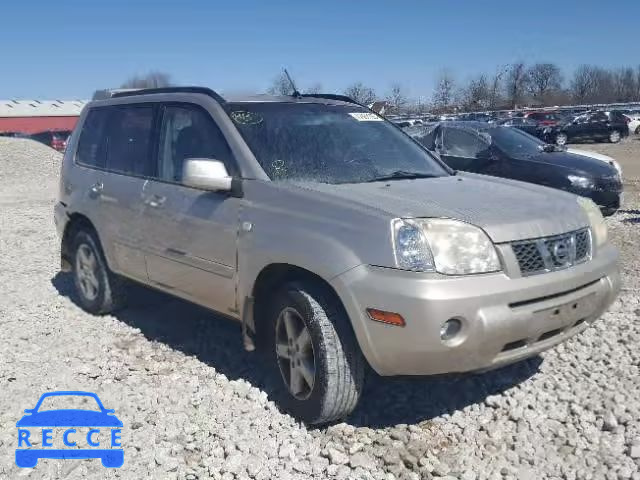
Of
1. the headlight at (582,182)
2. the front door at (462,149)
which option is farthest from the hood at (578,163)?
the front door at (462,149)

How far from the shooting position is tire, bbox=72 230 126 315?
530cm

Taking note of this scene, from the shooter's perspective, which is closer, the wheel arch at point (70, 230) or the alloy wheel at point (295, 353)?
the alloy wheel at point (295, 353)

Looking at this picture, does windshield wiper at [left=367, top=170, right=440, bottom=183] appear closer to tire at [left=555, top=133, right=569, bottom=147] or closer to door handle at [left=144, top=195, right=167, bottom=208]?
door handle at [left=144, top=195, right=167, bottom=208]

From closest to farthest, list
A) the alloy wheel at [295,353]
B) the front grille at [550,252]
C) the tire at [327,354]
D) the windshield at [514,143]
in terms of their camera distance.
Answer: the front grille at [550,252], the tire at [327,354], the alloy wheel at [295,353], the windshield at [514,143]

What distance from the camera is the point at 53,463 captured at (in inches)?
127

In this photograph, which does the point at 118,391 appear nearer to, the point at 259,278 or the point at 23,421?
the point at 23,421

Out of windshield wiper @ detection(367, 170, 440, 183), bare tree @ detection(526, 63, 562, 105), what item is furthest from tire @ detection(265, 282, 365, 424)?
bare tree @ detection(526, 63, 562, 105)

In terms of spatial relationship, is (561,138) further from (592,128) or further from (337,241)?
(337,241)

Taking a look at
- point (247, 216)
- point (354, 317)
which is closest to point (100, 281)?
point (247, 216)

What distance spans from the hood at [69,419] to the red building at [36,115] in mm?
58122

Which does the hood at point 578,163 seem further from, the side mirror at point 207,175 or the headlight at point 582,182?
the side mirror at point 207,175

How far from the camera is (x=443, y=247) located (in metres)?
2.98

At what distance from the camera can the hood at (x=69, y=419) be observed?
3.59m

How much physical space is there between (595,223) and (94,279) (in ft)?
13.1
